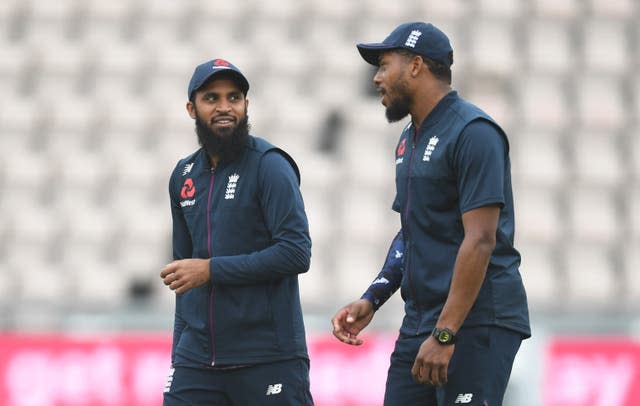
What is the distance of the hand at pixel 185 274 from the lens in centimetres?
475

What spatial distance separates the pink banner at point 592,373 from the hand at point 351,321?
431cm

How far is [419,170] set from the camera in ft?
14.9

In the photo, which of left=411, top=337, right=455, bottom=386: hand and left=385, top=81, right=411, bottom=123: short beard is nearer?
left=411, top=337, right=455, bottom=386: hand

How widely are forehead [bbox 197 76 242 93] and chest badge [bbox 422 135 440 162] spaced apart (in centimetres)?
93

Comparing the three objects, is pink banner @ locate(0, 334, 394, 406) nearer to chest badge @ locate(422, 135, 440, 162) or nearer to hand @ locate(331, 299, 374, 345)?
hand @ locate(331, 299, 374, 345)

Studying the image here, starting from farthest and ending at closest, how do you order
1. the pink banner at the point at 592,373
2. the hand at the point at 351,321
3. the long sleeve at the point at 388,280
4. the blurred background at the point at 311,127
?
1. the blurred background at the point at 311,127
2. the pink banner at the point at 592,373
3. the long sleeve at the point at 388,280
4. the hand at the point at 351,321

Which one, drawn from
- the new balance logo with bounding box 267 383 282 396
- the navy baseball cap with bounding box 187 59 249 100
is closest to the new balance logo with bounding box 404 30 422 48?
the navy baseball cap with bounding box 187 59 249 100

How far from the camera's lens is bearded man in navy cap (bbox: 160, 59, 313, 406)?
16.0ft

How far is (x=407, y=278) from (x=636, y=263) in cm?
765

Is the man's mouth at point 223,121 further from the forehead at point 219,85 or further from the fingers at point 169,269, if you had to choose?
the fingers at point 169,269

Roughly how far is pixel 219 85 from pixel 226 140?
0.74ft

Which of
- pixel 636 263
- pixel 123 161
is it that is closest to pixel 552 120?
pixel 636 263

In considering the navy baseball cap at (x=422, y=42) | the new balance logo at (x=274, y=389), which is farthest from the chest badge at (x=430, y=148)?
the new balance logo at (x=274, y=389)

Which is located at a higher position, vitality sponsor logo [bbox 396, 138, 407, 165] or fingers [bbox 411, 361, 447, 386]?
vitality sponsor logo [bbox 396, 138, 407, 165]
